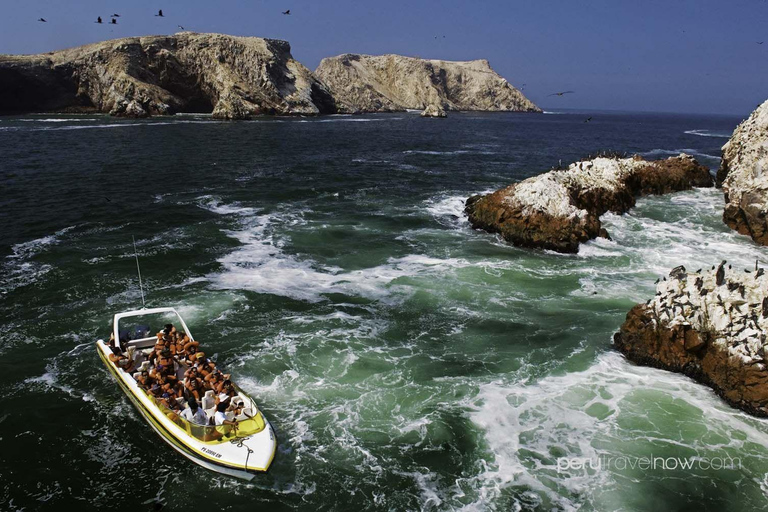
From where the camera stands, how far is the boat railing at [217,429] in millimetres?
15156

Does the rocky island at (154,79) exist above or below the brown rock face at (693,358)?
above

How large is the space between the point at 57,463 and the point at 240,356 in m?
7.28

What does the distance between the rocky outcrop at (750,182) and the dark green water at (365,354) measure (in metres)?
1.45

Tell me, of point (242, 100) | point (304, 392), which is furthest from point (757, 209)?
point (242, 100)

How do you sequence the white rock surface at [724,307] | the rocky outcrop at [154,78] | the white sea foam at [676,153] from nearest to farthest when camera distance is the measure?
the white rock surface at [724,307] < the white sea foam at [676,153] < the rocky outcrop at [154,78]

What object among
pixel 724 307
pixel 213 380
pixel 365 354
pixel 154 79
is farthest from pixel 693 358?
pixel 154 79

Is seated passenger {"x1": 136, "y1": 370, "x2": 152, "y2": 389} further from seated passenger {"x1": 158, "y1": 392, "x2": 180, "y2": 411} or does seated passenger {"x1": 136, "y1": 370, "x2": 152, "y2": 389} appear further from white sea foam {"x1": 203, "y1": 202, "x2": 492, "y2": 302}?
white sea foam {"x1": 203, "y1": 202, "x2": 492, "y2": 302}

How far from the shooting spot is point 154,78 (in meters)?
140

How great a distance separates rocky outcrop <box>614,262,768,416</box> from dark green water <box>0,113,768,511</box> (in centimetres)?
73

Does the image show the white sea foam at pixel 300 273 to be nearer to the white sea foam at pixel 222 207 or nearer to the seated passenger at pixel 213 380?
the white sea foam at pixel 222 207

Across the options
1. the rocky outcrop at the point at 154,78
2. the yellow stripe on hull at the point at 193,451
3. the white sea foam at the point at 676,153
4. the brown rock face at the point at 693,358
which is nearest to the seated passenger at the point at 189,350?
the yellow stripe on hull at the point at 193,451

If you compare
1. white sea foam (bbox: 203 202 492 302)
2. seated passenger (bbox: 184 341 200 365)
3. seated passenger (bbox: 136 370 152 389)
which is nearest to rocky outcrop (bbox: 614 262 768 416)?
white sea foam (bbox: 203 202 492 302)

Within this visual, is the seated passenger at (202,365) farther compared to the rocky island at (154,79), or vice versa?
the rocky island at (154,79)

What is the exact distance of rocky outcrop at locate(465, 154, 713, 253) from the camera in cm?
3328
